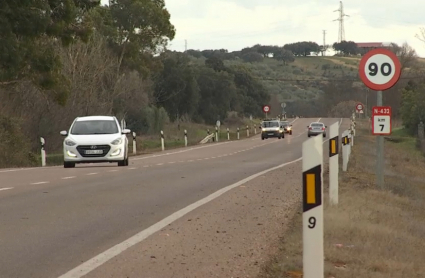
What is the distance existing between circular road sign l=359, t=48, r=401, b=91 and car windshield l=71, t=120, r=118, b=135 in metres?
13.2

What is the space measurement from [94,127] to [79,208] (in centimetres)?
1422

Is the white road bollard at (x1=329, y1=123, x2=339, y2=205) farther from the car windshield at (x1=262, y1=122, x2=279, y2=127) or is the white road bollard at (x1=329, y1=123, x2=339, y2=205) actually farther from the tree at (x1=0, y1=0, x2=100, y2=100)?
the car windshield at (x1=262, y1=122, x2=279, y2=127)

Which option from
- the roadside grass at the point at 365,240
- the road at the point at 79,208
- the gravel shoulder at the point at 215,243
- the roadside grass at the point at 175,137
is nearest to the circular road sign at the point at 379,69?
the roadside grass at the point at 365,240

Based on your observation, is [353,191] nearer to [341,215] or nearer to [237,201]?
[237,201]

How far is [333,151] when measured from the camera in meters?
14.8

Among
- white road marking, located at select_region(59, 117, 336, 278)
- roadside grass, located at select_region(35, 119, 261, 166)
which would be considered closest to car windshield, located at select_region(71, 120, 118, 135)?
roadside grass, located at select_region(35, 119, 261, 166)

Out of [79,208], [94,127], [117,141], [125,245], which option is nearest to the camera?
[125,245]

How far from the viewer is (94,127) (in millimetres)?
27656

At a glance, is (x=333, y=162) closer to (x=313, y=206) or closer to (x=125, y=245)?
(x=125, y=245)

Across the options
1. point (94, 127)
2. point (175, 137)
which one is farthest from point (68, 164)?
point (175, 137)

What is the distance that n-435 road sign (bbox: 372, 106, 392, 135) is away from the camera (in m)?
15.7

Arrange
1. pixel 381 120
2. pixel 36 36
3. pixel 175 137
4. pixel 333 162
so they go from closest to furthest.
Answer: pixel 333 162 → pixel 381 120 → pixel 36 36 → pixel 175 137

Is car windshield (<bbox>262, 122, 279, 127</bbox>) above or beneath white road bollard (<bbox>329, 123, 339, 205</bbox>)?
beneath

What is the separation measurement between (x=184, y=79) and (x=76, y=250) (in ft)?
238
